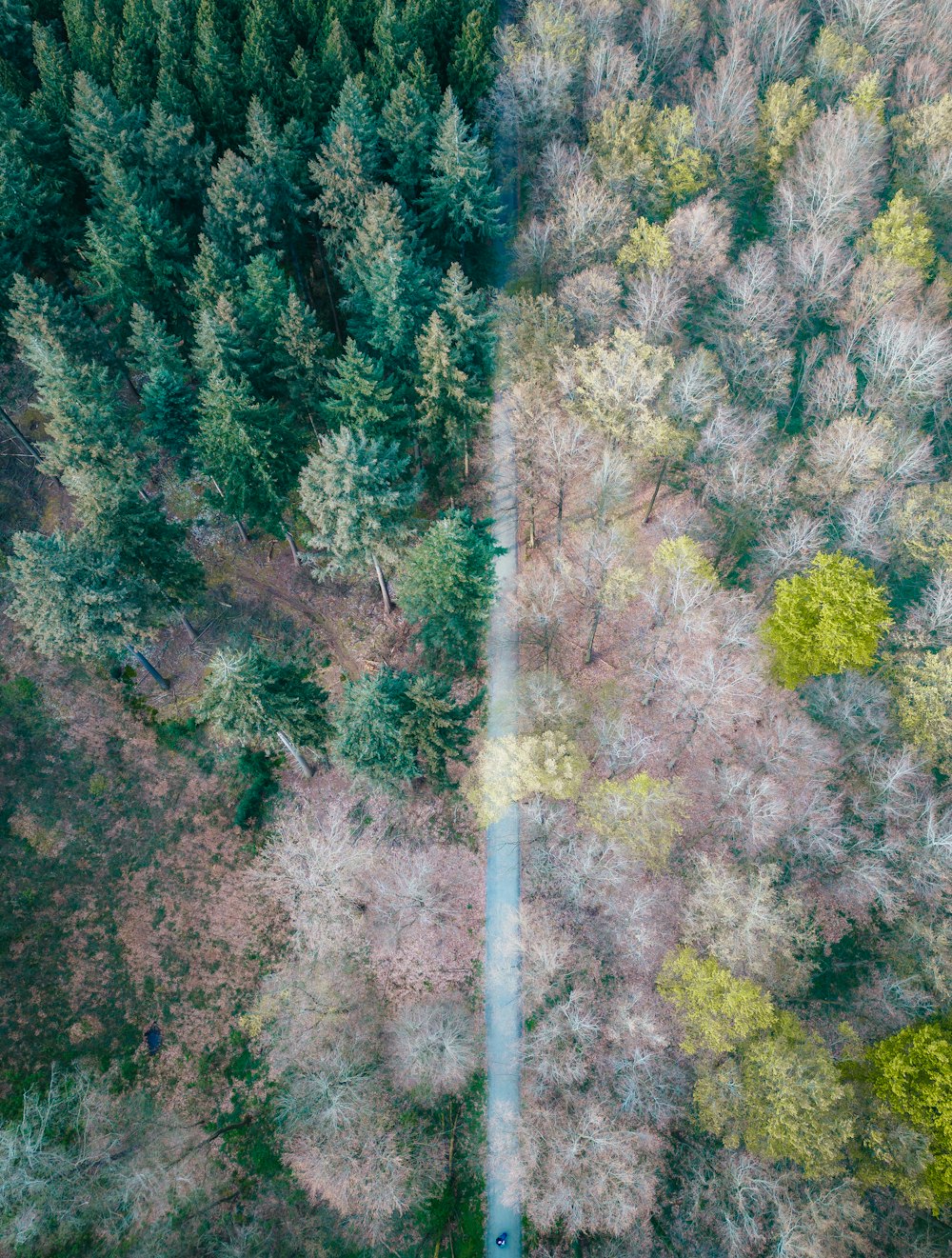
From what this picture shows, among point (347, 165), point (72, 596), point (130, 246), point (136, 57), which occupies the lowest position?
point (72, 596)

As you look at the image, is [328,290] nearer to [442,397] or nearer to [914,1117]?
[442,397]

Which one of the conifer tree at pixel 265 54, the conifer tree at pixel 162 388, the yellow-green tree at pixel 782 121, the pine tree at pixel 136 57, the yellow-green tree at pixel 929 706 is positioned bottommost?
the conifer tree at pixel 162 388

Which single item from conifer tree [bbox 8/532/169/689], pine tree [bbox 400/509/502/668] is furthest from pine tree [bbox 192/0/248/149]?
pine tree [bbox 400/509/502/668]

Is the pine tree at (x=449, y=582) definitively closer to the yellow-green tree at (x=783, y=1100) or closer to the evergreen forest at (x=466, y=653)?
the evergreen forest at (x=466, y=653)

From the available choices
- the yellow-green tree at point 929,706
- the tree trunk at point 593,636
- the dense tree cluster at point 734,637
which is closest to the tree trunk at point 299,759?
the dense tree cluster at point 734,637

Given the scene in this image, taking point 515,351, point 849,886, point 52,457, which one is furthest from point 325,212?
point 849,886

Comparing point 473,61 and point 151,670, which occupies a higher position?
point 473,61

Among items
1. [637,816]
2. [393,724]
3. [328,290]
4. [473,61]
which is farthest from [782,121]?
[393,724]
